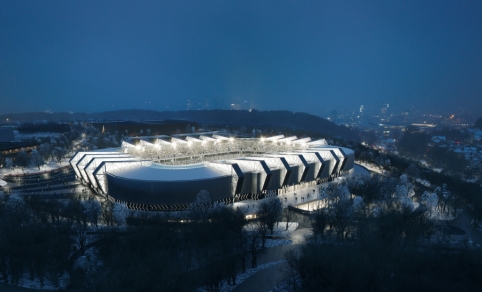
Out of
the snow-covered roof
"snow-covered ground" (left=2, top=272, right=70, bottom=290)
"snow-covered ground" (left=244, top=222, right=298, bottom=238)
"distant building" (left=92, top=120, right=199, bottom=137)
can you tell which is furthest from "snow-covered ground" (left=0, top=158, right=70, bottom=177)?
"snow-covered ground" (left=244, top=222, right=298, bottom=238)

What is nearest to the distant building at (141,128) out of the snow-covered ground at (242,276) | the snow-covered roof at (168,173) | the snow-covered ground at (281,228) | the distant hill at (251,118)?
the distant hill at (251,118)

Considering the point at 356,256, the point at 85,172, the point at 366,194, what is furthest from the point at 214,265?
the point at 85,172

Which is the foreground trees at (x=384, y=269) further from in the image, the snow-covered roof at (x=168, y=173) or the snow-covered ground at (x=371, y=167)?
the snow-covered ground at (x=371, y=167)

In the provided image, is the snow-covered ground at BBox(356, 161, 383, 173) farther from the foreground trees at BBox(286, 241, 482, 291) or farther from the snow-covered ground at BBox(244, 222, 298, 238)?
the foreground trees at BBox(286, 241, 482, 291)

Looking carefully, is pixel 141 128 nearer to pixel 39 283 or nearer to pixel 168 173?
pixel 168 173

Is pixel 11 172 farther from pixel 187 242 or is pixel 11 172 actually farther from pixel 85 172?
pixel 187 242

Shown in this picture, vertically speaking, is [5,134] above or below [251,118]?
below

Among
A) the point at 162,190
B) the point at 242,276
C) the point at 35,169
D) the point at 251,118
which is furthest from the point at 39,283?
the point at 251,118

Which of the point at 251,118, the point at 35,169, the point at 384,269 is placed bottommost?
the point at 35,169
